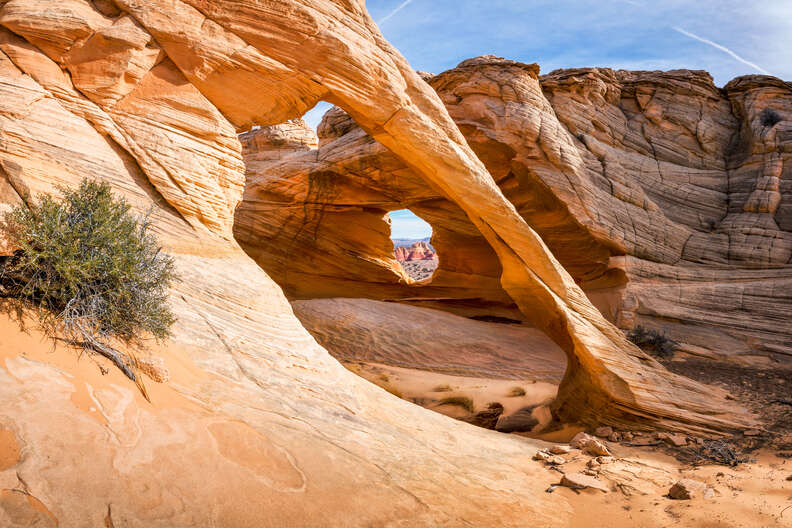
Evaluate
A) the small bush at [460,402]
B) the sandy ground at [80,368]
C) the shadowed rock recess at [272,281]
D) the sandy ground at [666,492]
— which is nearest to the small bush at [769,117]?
the shadowed rock recess at [272,281]

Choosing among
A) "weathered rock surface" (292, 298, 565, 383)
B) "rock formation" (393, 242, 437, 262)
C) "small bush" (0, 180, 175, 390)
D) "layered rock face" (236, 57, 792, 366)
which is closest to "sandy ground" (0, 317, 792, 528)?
"small bush" (0, 180, 175, 390)

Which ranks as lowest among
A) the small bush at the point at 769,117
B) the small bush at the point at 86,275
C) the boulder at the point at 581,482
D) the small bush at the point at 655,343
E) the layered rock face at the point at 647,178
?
the boulder at the point at 581,482

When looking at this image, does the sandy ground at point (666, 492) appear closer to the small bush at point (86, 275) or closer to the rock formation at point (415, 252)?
the small bush at point (86, 275)

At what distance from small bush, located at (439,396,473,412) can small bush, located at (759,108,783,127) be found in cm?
1366

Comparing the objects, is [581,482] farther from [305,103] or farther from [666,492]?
[305,103]

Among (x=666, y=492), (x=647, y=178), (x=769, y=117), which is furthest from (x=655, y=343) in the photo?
(x=769, y=117)

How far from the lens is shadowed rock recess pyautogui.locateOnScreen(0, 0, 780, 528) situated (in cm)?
268

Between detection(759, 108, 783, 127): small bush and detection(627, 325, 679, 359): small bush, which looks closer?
detection(627, 325, 679, 359): small bush

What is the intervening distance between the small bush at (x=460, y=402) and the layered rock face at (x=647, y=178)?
5.96m

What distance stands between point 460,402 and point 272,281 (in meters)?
5.46

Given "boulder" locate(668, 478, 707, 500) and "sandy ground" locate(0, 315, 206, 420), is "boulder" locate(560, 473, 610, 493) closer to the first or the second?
"boulder" locate(668, 478, 707, 500)

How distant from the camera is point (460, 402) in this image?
938 centimetres

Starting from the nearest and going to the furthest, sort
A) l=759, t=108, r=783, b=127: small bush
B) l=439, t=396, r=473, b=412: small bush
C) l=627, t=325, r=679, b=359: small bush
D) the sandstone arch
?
the sandstone arch < l=439, t=396, r=473, b=412: small bush < l=627, t=325, r=679, b=359: small bush < l=759, t=108, r=783, b=127: small bush

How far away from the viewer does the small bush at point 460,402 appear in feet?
29.9
